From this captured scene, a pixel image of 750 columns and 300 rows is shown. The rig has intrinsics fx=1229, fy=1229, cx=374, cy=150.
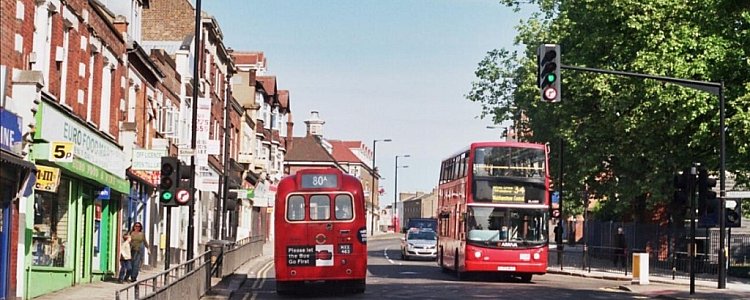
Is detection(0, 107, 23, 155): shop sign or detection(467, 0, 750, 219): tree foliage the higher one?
detection(467, 0, 750, 219): tree foliage

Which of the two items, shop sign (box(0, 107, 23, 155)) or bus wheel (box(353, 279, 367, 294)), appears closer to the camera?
shop sign (box(0, 107, 23, 155))

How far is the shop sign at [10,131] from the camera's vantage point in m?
20.0

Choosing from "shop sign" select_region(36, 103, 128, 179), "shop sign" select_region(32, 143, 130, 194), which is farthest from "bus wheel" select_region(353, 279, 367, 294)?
"shop sign" select_region(36, 103, 128, 179)

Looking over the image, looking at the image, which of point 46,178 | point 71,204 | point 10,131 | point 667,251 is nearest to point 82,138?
point 71,204

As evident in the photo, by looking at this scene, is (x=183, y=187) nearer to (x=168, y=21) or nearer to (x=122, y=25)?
(x=122, y=25)

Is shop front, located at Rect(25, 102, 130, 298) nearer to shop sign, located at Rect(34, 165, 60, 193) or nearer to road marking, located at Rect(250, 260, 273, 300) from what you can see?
shop sign, located at Rect(34, 165, 60, 193)

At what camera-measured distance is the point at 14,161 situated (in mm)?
20422

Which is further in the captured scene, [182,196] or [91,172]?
[91,172]

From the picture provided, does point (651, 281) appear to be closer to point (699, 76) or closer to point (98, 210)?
point (699, 76)

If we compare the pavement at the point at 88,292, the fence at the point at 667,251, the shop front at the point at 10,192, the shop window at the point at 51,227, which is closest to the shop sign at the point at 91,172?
the shop window at the point at 51,227

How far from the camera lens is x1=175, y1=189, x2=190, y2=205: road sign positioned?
26344 millimetres

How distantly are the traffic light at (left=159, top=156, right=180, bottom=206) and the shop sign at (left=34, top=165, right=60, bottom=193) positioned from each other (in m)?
2.76

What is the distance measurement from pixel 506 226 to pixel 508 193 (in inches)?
42.4

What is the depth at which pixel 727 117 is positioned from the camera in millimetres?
42125
